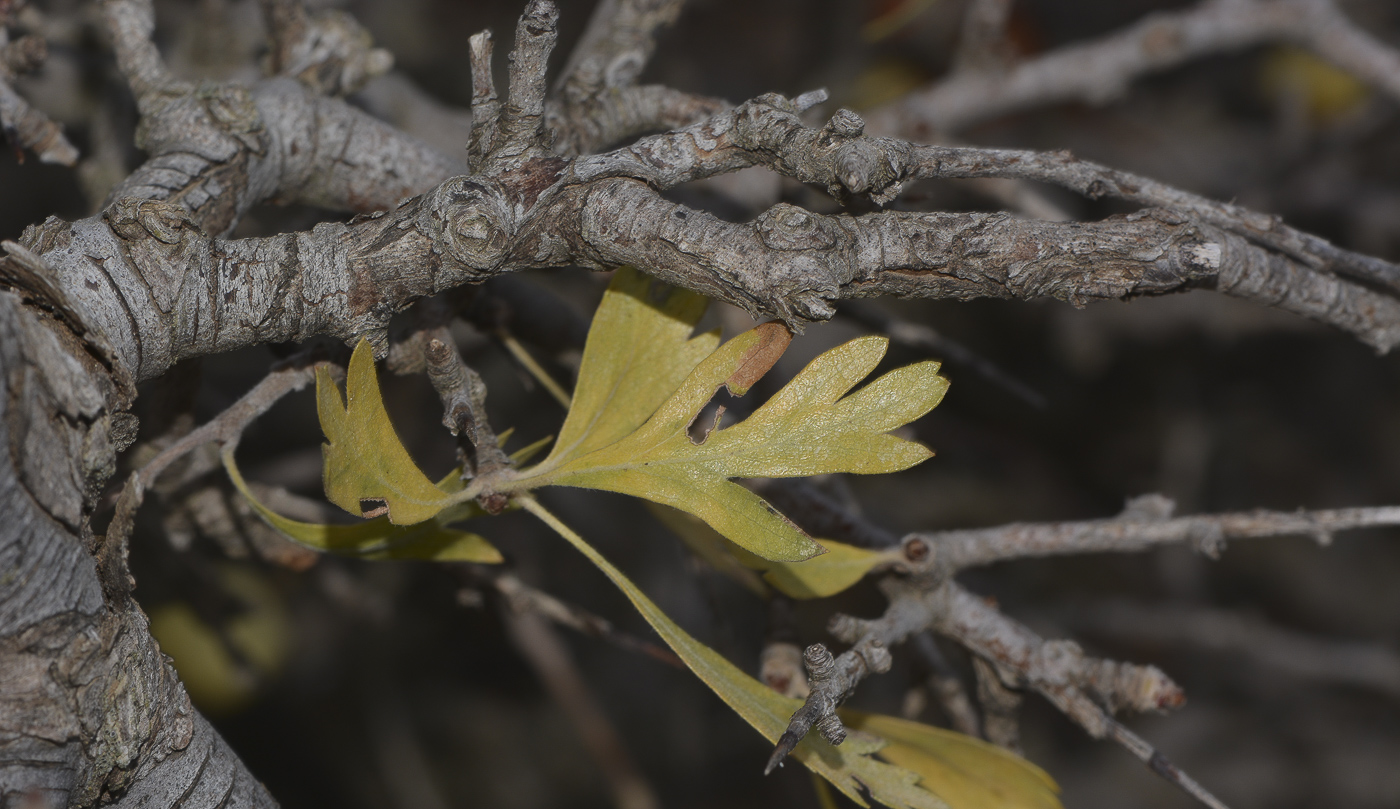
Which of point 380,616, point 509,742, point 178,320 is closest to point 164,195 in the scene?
point 178,320

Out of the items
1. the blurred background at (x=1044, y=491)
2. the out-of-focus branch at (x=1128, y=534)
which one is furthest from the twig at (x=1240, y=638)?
the out-of-focus branch at (x=1128, y=534)

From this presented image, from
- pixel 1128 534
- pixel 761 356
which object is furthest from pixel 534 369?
pixel 1128 534

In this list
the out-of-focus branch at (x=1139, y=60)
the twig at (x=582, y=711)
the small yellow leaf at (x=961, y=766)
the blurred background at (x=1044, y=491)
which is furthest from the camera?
the blurred background at (x=1044, y=491)

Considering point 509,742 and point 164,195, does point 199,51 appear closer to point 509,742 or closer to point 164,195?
point 164,195

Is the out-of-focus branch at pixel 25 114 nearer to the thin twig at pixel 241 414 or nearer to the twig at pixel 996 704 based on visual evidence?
the thin twig at pixel 241 414

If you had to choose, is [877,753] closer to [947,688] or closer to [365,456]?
[947,688]

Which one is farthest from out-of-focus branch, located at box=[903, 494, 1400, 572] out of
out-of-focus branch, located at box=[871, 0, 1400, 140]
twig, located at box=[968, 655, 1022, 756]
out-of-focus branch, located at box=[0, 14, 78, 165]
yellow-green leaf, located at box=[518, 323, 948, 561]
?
out-of-focus branch, located at box=[0, 14, 78, 165]
